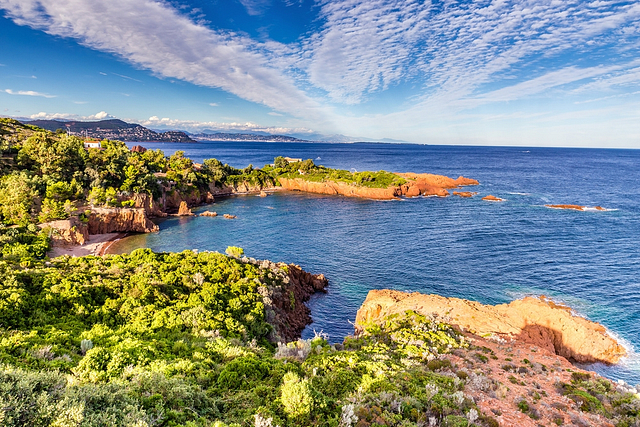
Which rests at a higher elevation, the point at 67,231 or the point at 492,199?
the point at 492,199

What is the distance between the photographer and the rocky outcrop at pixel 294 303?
23219mm

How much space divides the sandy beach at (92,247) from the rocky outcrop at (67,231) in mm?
776

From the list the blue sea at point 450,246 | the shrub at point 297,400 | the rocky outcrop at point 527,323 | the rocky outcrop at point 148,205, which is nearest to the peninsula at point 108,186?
the rocky outcrop at point 148,205

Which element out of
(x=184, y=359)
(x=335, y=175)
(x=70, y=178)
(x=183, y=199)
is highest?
(x=70, y=178)

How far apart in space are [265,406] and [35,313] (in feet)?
40.6

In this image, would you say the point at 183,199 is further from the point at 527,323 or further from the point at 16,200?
the point at 527,323

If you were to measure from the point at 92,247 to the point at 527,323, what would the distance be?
4959 cm

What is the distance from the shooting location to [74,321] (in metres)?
14.6

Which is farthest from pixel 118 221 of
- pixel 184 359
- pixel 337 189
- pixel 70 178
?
pixel 337 189

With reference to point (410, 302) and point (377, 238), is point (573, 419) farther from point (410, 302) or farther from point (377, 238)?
point (377, 238)

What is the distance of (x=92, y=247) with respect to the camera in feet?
138

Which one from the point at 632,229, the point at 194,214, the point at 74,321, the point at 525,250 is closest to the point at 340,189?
the point at 194,214

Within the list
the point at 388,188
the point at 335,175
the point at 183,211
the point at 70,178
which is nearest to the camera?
the point at 70,178

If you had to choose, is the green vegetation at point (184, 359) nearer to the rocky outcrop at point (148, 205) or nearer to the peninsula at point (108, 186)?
the peninsula at point (108, 186)
